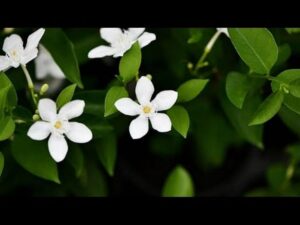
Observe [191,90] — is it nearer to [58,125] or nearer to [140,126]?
[140,126]

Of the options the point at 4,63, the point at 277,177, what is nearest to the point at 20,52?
the point at 4,63

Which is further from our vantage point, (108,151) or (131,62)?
(108,151)

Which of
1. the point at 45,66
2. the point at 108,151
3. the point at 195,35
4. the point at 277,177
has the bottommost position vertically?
the point at 277,177

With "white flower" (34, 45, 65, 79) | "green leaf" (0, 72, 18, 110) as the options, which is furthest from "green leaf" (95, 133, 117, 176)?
"green leaf" (0, 72, 18, 110)

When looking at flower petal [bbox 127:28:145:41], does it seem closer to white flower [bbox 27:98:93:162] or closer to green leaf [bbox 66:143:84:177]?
white flower [bbox 27:98:93:162]

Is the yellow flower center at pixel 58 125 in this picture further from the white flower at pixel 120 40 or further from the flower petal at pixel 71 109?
the white flower at pixel 120 40

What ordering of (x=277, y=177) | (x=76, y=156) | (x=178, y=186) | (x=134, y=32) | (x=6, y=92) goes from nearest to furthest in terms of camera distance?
(x=6, y=92)
(x=134, y=32)
(x=76, y=156)
(x=178, y=186)
(x=277, y=177)

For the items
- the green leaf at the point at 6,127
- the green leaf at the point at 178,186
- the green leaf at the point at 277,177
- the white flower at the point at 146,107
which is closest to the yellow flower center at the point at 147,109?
the white flower at the point at 146,107
